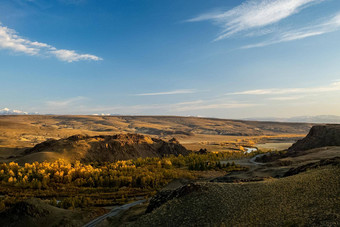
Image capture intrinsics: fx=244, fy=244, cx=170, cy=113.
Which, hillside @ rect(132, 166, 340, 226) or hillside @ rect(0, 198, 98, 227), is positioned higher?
hillside @ rect(132, 166, 340, 226)

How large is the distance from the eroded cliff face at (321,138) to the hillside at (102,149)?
33.4 m

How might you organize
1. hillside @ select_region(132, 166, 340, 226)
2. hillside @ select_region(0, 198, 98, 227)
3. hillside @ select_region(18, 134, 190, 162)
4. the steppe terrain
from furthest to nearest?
hillside @ select_region(18, 134, 190, 162) < hillside @ select_region(0, 198, 98, 227) < the steppe terrain < hillside @ select_region(132, 166, 340, 226)

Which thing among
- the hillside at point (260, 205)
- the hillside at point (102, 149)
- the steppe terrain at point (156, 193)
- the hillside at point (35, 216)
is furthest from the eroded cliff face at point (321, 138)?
the hillside at point (35, 216)

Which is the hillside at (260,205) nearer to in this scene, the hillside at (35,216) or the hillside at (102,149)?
the hillside at (35,216)

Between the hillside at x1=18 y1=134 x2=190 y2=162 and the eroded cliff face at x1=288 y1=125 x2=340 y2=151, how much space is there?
33.4m

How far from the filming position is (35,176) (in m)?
37.8

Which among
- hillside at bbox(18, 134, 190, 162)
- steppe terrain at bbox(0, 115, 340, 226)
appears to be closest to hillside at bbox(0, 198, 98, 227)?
steppe terrain at bbox(0, 115, 340, 226)

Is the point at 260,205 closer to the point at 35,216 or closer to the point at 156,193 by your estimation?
the point at 156,193

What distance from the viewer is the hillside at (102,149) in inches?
2095

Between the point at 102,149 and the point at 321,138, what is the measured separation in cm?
5472

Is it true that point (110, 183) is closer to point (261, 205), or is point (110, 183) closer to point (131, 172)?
point (131, 172)

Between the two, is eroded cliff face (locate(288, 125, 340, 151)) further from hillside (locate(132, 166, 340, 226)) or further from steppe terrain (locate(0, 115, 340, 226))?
hillside (locate(132, 166, 340, 226))

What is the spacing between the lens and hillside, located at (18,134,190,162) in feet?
175

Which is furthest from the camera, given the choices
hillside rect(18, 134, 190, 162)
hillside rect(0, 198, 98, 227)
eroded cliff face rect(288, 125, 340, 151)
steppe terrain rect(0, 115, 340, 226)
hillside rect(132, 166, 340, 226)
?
eroded cliff face rect(288, 125, 340, 151)
